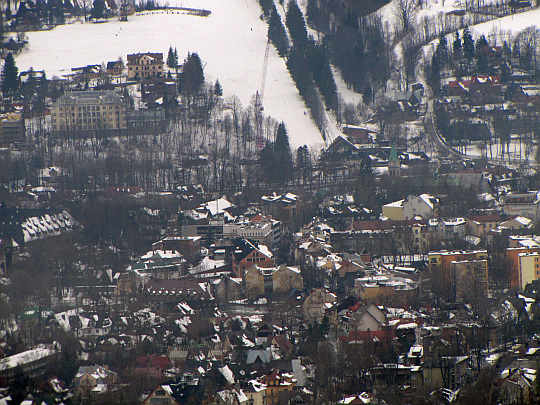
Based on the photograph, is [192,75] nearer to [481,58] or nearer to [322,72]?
[322,72]

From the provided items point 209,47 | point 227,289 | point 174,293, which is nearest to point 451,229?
point 227,289

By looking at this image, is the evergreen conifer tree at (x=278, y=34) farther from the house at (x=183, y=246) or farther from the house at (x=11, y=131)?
the house at (x=183, y=246)

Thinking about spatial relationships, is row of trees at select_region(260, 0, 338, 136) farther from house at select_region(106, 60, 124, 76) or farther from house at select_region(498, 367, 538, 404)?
house at select_region(498, 367, 538, 404)

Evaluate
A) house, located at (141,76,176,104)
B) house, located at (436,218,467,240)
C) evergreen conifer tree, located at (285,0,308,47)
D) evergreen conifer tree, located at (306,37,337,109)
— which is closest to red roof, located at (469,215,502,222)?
house, located at (436,218,467,240)

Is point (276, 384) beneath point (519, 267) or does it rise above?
beneath

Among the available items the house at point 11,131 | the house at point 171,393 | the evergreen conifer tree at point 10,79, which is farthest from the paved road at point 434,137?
the house at point 171,393
